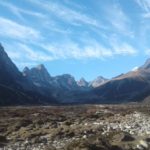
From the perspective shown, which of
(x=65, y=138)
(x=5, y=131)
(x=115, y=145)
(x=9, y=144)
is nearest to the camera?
(x=115, y=145)

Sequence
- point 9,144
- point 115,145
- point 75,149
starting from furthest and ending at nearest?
point 9,144, point 115,145, point 75,149

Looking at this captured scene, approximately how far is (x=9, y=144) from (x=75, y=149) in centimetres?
747

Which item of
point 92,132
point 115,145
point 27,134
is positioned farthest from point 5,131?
point 115,145

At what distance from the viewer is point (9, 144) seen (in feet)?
112

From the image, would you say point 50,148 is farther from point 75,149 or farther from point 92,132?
point 92,132

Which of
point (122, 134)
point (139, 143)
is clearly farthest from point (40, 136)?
point (139, 143)

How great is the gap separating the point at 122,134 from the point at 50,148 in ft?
23.4

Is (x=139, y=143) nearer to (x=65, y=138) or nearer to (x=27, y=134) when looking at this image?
(x=65, y=138)

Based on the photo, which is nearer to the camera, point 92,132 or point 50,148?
point 50,148

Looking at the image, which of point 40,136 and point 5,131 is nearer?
point 40,136

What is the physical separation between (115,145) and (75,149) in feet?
11.3

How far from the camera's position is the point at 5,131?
4522 cm

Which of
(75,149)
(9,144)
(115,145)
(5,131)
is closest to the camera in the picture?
(75,149)

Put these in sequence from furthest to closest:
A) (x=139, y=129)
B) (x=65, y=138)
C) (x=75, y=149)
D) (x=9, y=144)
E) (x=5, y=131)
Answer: (x=5, y=131)
(x=139, y=129)
(x=65, y=138)
(x=9, y=144)
(x=75, y=149)
